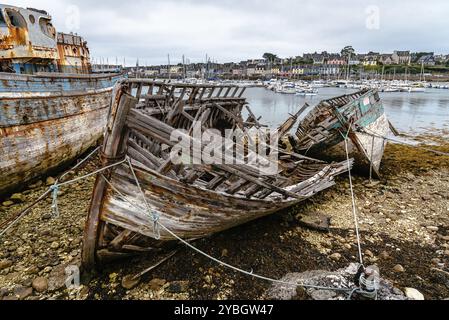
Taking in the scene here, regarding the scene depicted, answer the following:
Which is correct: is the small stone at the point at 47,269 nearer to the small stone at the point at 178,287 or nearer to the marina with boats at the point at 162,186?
the marina with boats at the point at 162,186

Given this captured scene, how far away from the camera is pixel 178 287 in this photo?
4.80 meters

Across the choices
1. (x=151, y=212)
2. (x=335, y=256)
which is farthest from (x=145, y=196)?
(x=335, y=256)

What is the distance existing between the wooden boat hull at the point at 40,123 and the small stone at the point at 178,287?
19.9ft

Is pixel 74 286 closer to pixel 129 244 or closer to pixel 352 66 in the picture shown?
pixel 129 244

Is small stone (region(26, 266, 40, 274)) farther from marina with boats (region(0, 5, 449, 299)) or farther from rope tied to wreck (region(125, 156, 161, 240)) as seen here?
rope tied to wreck (region(125, 156, 161, 240))

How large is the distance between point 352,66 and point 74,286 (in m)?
148

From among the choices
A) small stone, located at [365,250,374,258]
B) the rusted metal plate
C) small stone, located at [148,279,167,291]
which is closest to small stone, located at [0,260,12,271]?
small stone, located at [148,279,167,291]

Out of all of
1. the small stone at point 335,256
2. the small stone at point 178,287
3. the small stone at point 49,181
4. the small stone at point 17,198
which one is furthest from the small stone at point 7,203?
A: the small stone at point 335,256

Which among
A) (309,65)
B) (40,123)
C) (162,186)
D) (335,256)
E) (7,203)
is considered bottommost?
(335,256)

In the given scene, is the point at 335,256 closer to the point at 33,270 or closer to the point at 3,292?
the point at 33,270

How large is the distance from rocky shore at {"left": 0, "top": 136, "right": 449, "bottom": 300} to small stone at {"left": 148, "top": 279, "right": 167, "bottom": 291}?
17 millimetres

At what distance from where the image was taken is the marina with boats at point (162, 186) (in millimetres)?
4211

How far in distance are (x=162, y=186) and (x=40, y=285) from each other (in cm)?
302

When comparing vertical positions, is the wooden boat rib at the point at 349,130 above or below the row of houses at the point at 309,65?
below
